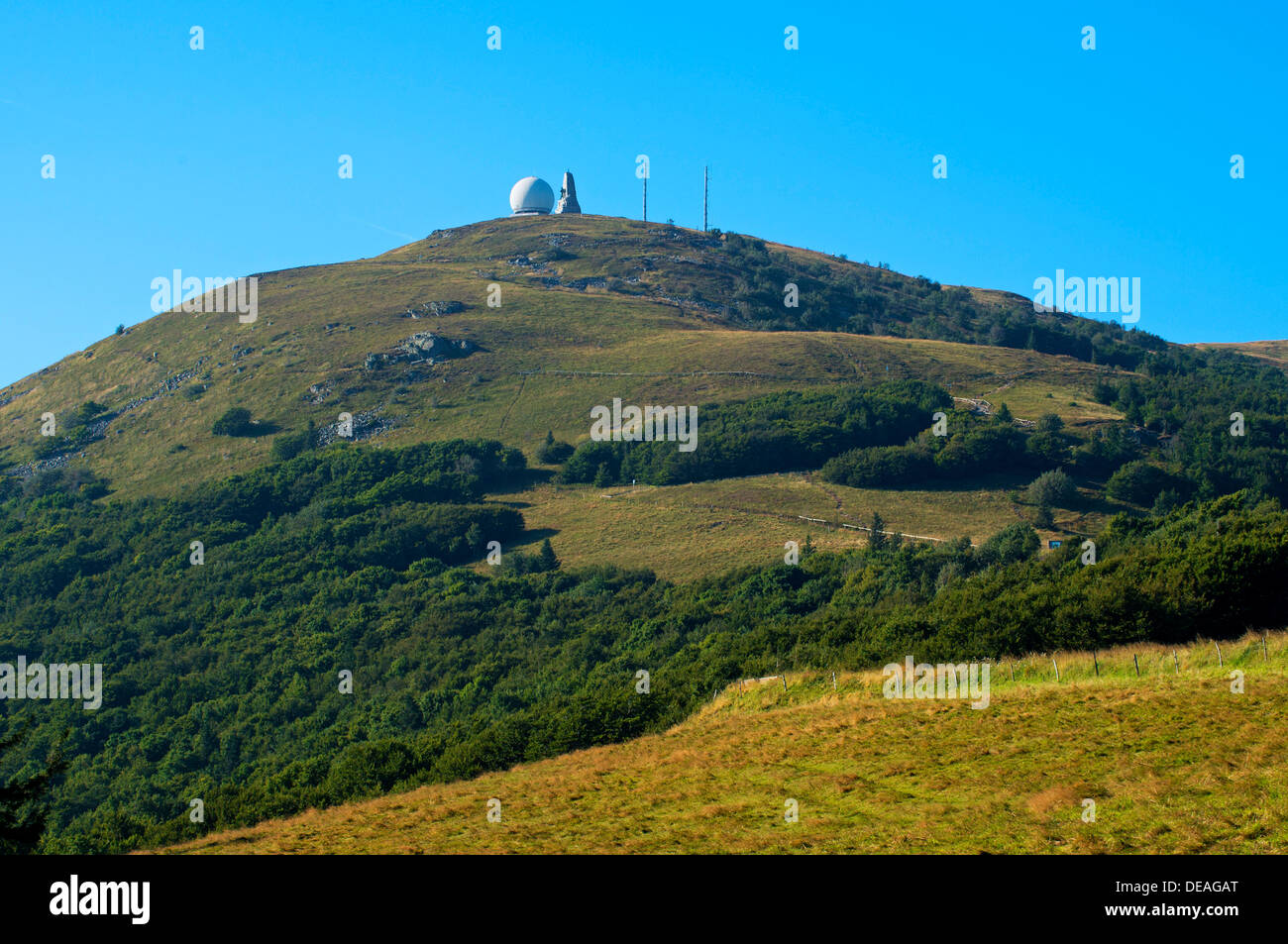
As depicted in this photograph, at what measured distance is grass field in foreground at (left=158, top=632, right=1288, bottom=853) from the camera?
16875mm

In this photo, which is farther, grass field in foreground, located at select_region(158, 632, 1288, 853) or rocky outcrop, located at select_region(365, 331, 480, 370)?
rocky outcrop, located at select_region(365, 331, 480, 370)

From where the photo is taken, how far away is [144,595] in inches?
2840

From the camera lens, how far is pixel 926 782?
71.7ft

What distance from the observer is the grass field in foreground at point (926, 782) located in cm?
1688

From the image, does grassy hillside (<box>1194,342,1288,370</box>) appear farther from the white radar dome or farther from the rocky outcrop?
the rocky outcrop

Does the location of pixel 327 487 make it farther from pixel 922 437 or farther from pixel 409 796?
pixel 409 796

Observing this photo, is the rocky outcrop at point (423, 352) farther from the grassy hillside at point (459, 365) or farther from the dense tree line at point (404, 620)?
the dense tree line at point (404, 620)

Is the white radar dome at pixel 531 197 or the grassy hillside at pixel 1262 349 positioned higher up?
the white radar dome at pixel 531 197

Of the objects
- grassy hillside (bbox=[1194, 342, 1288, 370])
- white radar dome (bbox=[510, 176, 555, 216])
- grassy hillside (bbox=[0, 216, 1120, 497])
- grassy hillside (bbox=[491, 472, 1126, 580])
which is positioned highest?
white radar dome (bbox=[510, 176, 555, 216])

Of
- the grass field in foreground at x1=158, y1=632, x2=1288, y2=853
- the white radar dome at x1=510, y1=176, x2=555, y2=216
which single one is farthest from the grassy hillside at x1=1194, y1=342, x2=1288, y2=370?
the grass field in foreground at x1=158, y1=632, x2=1288, y2=853

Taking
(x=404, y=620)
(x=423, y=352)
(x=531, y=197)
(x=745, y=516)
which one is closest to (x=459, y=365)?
(x=423, y=352)

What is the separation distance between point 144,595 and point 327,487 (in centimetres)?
1649

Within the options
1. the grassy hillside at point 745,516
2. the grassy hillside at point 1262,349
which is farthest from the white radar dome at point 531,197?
the grassy hillside at point 1262,349

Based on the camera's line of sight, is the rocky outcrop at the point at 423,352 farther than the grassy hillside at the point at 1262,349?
No
